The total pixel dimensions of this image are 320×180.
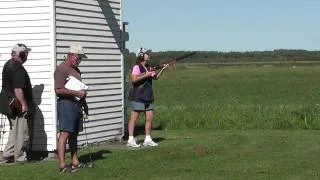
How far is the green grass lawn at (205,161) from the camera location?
33.6ft

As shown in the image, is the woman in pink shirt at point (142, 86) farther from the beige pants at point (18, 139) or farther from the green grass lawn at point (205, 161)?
the beige pants at point (18, 139)

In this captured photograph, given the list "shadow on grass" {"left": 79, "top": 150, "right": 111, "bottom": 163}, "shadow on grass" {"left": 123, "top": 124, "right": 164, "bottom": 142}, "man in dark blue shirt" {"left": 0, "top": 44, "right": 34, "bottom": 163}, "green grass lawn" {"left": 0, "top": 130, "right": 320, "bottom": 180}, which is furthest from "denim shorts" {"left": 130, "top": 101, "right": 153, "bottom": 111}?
"man in dark blue shirt" {"left": 0, "top": 44, "right": 34, "bottom": 163}

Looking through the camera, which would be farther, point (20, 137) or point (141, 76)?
point (141, 76)

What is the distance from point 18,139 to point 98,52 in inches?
128

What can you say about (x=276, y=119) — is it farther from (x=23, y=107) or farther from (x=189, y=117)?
(x=23, y=107)

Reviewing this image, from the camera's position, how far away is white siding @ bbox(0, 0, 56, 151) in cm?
1243

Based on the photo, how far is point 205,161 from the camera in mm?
11570

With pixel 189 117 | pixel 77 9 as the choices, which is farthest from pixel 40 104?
pixel 189 117

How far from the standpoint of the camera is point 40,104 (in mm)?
12570

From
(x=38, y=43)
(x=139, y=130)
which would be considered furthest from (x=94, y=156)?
(x=139, y=130)

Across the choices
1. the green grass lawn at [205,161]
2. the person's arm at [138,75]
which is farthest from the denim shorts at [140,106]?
the green grass lawn at [205,161]

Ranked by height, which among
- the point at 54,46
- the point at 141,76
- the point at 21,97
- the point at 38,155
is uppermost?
the point at 54,46

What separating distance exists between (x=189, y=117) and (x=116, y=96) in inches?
208

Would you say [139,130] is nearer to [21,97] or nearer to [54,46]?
[54,46]
